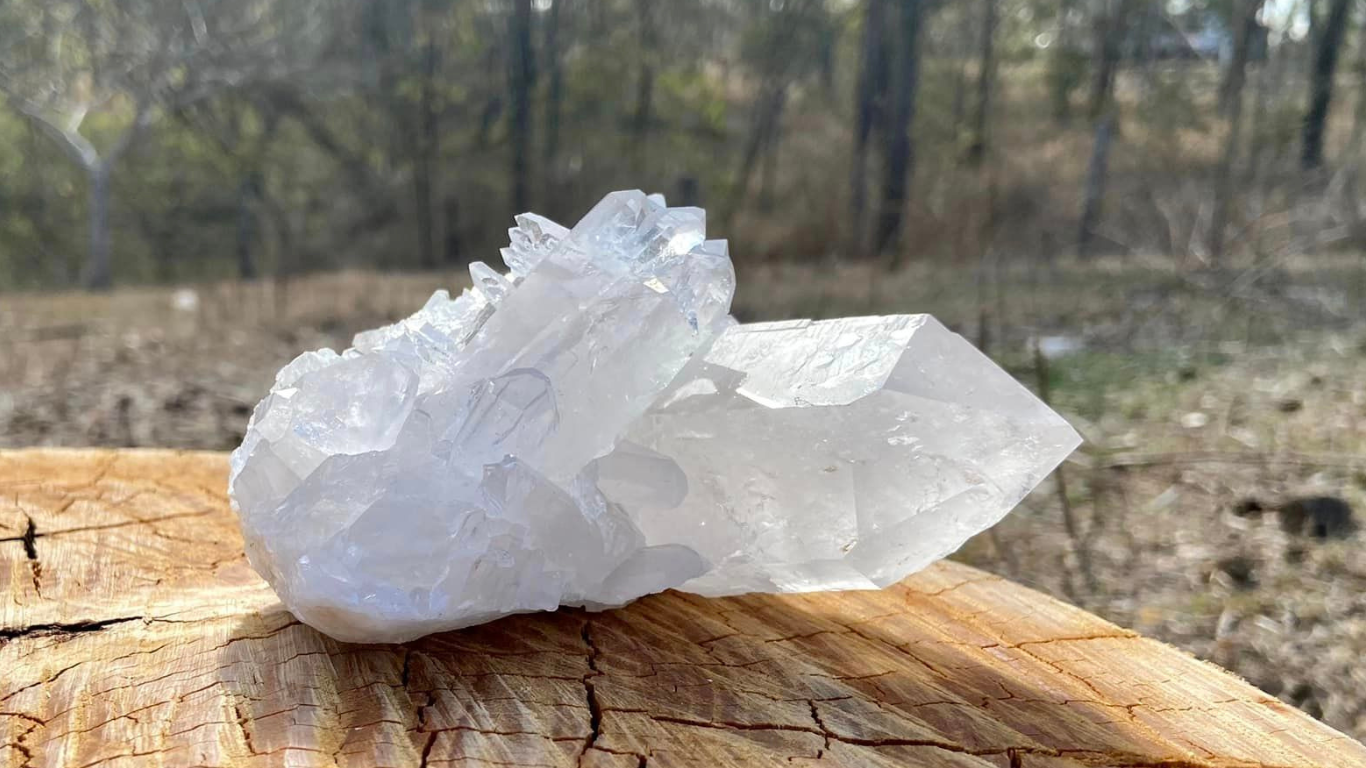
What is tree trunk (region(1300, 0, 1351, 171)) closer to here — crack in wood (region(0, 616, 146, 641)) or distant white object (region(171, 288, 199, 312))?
crack in wood (region(0, 616, 146, 641))

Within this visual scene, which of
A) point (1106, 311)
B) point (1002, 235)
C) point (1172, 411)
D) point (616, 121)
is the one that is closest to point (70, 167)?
point (616, 121)

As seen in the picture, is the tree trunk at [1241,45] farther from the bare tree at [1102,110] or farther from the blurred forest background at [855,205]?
the bare tree at [1102,110]

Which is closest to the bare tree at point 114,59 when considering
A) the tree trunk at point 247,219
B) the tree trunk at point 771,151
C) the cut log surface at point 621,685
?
the tree trunk at point 247,219

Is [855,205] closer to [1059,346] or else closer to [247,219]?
[1059,346]

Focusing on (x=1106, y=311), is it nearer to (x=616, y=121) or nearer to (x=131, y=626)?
(x=131, y=626)

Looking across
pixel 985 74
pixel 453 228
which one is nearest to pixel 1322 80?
pixel 985 74

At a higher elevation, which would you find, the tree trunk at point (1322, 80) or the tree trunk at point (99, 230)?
the tree trunk at point (1322, 80)

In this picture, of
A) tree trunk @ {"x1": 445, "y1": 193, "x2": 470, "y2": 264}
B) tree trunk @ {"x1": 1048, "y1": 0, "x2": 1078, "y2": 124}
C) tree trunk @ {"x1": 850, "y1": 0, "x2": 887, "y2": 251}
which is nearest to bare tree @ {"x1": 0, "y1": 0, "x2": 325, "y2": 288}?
tree trunk @ {"x1": 445, "y1": 193, "x2": 470, "y2": 264}
